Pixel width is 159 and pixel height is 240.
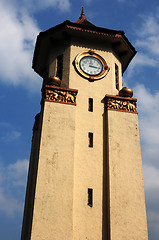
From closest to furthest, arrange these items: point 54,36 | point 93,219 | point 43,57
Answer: point 93,219 → point 54,36 → point 43,57

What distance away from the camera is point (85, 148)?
17.3 m

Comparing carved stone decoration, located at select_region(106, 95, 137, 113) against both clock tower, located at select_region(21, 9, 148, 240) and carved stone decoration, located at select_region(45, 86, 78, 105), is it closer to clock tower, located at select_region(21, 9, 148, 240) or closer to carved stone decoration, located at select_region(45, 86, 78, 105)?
clock tower, located at select_region(21, 9, 148, 240)

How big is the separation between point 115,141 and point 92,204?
12.7 feet

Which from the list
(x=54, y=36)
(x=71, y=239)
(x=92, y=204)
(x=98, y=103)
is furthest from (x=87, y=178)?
(x=54, y=36)

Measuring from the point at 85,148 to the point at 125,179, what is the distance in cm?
285

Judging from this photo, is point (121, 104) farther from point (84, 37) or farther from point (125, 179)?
point (84, 37)

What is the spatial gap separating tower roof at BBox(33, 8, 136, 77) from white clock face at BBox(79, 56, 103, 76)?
65.7 inches

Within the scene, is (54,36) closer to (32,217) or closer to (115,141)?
(115,141)

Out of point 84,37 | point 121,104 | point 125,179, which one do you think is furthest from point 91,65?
point 125,179

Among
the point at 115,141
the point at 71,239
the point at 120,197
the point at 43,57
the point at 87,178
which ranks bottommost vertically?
the point at 71,239

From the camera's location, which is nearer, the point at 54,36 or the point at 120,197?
the point at 120,197

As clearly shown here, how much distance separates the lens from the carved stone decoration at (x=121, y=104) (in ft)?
61.5

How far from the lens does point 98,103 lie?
19.0 meters

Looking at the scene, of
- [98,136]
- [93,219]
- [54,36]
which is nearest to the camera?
[93,219]
